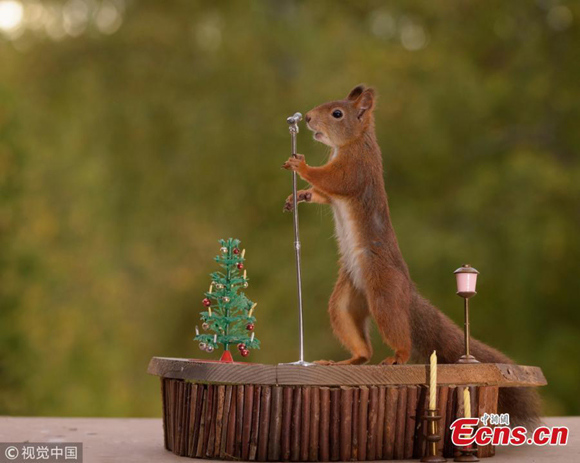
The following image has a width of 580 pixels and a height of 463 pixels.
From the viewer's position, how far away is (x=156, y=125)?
14992 mm

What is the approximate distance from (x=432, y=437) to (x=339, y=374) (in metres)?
0.53

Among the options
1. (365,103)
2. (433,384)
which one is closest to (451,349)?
(433,384)

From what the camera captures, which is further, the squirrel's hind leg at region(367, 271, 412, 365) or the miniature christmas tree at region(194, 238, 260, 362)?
the miniature christmas tree at region(194, 238, 260, 362)

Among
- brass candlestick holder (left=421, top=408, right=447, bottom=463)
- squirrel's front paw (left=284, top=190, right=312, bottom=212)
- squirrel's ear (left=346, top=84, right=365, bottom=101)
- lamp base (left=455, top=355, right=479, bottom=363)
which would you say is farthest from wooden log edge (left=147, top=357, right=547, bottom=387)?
squirrel's ear (left=346, top=84, right=365, bottom=101)

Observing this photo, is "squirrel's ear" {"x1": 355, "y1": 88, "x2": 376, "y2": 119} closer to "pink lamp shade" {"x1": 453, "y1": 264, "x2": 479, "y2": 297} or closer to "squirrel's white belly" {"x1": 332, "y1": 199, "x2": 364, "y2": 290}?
"squirrel's white belly" {"x1": 332, "y1": 199, "x2": 364, "y2": 290}

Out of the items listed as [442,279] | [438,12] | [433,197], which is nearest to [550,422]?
[442,279]

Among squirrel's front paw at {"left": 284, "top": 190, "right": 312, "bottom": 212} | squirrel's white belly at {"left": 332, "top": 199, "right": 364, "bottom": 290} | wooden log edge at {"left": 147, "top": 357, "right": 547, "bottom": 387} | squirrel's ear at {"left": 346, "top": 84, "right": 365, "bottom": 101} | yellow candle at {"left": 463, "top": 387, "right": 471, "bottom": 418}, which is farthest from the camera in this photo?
squirrel's ear at {"left": 346, "top": 84, "right": 365, "bottom": 101}

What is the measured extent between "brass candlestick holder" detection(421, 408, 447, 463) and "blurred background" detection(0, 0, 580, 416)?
5.93m

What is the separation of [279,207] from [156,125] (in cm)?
263

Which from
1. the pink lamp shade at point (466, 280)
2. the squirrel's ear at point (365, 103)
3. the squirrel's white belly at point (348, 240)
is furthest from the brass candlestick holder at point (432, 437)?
the squirrel's ear at point (365, 103)

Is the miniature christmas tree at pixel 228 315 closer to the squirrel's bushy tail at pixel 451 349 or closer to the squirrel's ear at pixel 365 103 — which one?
the squirrel's bushy tail at pixel 451 349

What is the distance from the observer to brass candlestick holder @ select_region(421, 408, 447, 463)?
4516 mm

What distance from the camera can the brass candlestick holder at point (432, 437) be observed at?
452cm

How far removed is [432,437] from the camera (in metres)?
4.52
